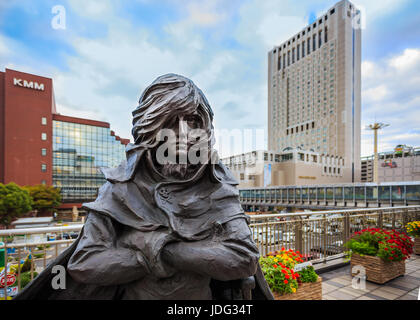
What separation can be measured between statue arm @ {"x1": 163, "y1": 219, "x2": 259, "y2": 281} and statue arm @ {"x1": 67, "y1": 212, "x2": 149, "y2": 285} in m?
0.17

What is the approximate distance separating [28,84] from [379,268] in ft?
126

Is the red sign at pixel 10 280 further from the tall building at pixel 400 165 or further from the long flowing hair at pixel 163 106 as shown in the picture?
the tall building at pixel 400 165

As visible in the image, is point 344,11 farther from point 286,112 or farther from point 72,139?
point 72,139

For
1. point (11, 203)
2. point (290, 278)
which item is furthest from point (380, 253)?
point (11, 203)

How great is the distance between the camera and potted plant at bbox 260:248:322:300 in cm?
288

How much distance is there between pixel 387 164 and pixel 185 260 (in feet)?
200

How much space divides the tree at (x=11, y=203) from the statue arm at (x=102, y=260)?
91.3ft

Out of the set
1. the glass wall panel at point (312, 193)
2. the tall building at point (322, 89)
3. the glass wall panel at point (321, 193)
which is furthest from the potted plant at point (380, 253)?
the tall building at point (322, 89)

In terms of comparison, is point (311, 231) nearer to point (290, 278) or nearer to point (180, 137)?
point (290, 278)

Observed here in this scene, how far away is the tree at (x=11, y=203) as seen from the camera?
71.1ft

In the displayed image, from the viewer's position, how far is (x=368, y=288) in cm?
Result: 412

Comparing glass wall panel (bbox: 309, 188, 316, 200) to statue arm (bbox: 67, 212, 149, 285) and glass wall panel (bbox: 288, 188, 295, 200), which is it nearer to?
glass wall panel (bbox: 288, 188, 295, 200)

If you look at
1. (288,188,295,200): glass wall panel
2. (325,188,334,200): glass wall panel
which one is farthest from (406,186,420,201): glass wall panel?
(288,188,295,200): glass wall panel
